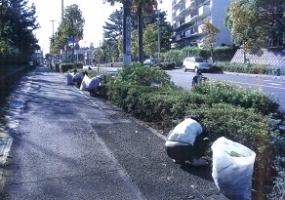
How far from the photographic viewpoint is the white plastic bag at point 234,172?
3.99 meters

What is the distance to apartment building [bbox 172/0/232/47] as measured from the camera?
5225 centimetres

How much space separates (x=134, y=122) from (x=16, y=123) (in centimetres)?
292

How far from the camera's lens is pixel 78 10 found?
135 feet

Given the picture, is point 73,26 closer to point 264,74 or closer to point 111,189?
point 264,74

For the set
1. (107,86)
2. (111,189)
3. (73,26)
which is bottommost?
(111,189)

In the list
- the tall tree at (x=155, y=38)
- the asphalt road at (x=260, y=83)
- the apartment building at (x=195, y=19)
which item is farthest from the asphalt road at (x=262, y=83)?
the tall tree at (x=155, y=38)

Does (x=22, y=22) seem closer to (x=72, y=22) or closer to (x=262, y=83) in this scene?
(x=72, y=22)

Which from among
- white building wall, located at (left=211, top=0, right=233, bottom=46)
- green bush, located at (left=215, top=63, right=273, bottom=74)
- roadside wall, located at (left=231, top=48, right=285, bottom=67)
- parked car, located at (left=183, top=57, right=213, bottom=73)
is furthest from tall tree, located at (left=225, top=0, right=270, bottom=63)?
white building wall, located at (left=211, top=0, right=233, bottom=46)

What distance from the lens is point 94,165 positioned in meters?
5.48

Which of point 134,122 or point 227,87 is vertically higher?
point 227,87

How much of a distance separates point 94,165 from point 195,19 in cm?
5822

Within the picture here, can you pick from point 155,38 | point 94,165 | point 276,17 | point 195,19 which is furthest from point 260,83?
point 195,19

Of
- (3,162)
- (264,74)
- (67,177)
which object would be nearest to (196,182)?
(67,177)

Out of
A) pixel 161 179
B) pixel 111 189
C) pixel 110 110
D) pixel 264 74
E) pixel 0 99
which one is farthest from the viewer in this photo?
pixel 264 74
